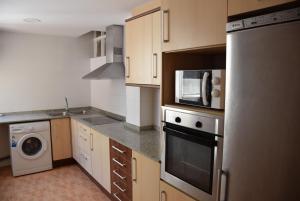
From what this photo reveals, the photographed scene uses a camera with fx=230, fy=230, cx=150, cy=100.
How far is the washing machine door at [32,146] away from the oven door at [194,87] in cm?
283

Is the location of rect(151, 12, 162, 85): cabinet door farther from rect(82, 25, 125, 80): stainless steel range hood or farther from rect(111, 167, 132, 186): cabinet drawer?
rect(82, 25, 125, 80): stainless steel range hood

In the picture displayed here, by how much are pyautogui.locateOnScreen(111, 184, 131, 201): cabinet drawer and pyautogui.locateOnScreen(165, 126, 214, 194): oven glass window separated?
958mm

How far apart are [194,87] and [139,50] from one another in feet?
3.15

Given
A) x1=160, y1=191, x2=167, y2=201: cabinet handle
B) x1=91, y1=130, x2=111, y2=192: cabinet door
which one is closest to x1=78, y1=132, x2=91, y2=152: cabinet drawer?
x1=91, y1=130, x2=111, y2=192: cabinet door

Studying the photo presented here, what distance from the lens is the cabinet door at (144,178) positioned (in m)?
1.89

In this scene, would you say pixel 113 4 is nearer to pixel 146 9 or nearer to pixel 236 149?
pixel 146 9

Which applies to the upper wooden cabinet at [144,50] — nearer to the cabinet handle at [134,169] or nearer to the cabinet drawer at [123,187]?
the cabinet handle at [134,169]

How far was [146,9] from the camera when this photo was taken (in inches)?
89.7

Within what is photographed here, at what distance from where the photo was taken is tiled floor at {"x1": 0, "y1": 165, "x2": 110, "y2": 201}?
9.76ft

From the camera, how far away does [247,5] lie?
1120 mm

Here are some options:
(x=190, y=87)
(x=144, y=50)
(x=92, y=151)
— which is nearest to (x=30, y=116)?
(x=92, y=151)

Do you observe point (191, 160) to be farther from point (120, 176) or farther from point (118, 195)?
point (118, 195)

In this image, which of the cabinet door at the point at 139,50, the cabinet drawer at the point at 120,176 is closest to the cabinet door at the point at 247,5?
the cabinet door at the point at 139,50

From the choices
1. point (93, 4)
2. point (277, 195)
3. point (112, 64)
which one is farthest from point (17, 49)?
point (277, 195)
